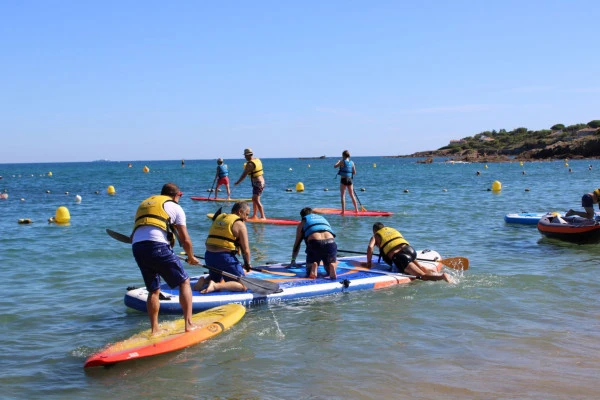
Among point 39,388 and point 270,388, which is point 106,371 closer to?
point 39,388

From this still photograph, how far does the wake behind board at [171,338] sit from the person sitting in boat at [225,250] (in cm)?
67

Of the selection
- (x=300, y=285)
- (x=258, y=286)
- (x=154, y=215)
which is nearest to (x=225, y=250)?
(x=258, y=286)

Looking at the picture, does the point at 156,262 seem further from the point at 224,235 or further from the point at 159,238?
the point at 224,235

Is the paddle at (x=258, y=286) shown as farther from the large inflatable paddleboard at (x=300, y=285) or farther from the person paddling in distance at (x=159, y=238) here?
the person paddling in distance at (x=159, y=238)

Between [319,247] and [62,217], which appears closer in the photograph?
[319,247]

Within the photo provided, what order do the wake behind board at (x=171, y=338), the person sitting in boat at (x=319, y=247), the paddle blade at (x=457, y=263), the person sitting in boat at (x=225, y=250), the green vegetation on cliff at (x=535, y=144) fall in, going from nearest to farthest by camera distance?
the wake behind board at (x=171, y=338) → the person sitting in boat at (x=225, y=250) → the person sitting in boat at (x=319, y=247) → the paddle blade at (x=457, y=263) → the green vegetation on cliff at (x=535, y=144)

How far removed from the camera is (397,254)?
10.1 m

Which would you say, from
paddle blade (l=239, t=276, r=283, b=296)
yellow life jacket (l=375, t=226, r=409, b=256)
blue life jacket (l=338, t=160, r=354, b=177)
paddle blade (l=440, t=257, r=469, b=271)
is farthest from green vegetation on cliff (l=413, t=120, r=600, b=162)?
paddle blade (l=239, t=276, r=283, b=296)

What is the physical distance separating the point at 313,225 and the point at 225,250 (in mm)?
1762

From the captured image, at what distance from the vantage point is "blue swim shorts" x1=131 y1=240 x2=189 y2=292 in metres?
6.65

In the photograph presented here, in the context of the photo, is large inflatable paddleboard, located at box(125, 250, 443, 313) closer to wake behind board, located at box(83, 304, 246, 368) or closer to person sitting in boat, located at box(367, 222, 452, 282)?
person sitting in boat, located at box(367, 222, 452, 282)

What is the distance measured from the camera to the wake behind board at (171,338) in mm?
6301

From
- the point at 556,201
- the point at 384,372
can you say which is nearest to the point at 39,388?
the point at 384,372

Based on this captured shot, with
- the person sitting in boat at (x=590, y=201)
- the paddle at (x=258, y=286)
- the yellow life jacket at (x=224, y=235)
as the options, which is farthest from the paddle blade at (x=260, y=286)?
the person sitting in boat at (x=590, y=201)
